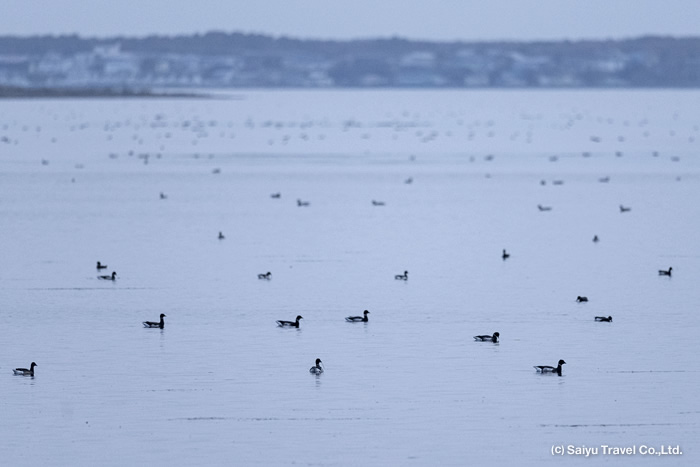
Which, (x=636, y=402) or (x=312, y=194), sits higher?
(x=312, y=194)

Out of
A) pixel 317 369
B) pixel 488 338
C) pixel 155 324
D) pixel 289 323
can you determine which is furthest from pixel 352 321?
pixel 317 369

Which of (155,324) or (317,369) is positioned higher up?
(155,324)

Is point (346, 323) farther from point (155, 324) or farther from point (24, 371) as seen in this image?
point (24, 371)

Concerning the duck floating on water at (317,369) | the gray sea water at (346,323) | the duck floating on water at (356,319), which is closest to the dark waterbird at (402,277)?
the gray sea water at (346,323)

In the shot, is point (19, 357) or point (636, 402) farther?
point (19, 357)

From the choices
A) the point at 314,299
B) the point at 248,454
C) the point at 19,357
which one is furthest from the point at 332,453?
the point at 314,299

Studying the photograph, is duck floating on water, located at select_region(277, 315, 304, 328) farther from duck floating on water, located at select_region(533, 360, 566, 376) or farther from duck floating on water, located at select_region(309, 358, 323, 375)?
duck floating on water, located at select_region(533, 360, 566, 376)

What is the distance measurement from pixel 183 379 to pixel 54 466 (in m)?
5.00

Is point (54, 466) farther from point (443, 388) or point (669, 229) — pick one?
point (669, 229)

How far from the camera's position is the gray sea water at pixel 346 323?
19719 millimetres

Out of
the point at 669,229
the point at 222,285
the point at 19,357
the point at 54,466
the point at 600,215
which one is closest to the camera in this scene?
the point at 54,466

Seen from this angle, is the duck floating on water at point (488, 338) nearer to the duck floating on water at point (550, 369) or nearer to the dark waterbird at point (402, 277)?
the duck floating on water at point (550, 369)

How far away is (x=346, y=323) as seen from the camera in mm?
28219

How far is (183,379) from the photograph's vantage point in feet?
76.0
